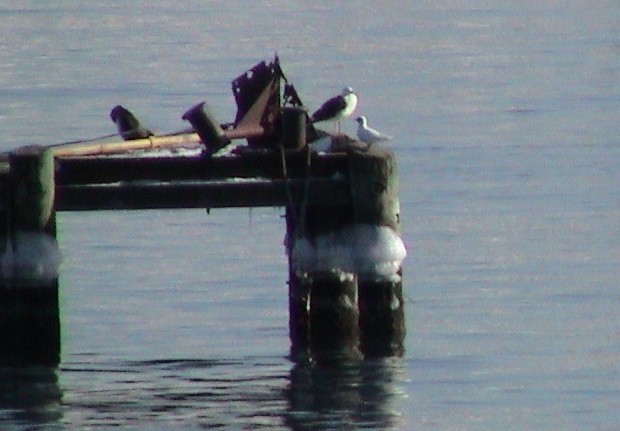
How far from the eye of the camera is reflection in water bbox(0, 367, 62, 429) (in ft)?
48.0

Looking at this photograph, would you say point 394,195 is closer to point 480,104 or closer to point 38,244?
point 38,244

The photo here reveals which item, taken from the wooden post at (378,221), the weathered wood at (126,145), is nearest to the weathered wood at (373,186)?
the wooden post at (378,221)

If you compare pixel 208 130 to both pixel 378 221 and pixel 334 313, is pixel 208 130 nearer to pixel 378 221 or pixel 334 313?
pixel 378 221

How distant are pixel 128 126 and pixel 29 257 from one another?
307cm

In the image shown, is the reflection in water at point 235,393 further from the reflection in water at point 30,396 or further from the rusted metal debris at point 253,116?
the rusted metal debris at point 253,116

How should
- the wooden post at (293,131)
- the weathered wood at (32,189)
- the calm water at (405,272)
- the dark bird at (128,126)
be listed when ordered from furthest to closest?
the dark bird at (128,126) < the wooden post at (293,131) < the calm water at (405,272) < the weathered wood at (32,189)

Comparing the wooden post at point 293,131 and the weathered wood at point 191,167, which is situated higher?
the wooden post at point 293,131

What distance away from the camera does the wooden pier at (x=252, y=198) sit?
49.9 ft

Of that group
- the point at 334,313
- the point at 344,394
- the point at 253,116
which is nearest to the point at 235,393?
the point at 344,394

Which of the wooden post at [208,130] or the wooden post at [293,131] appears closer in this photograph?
the wooden post at [293,131]

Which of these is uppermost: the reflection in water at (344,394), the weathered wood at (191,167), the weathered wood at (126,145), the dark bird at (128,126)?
the dark bird at (128,126)

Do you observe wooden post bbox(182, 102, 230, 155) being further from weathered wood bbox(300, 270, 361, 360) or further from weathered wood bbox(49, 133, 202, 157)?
weathered wood bbox(300, 270, 361, 360)

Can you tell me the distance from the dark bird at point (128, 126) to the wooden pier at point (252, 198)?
4.80ft

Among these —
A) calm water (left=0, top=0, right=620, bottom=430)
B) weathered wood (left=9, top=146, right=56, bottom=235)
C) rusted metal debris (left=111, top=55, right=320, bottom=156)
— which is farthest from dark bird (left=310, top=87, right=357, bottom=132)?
weathered wood (left=9, top=146, right=56, bottom=235)
